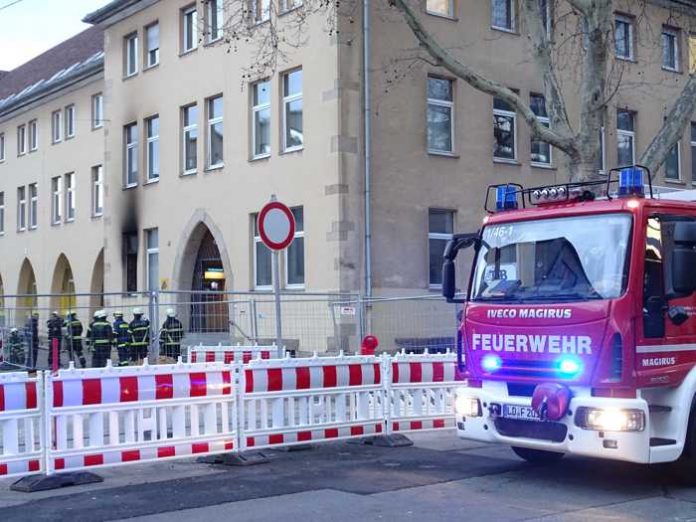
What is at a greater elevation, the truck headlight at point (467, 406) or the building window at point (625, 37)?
the building window at point (625, 37)

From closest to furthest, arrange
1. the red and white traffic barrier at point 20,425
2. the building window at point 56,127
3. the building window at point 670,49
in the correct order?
1. the red and white traffic barrier at point 20,425
2. the building window at point 670,49
3. the building window at point 56,127

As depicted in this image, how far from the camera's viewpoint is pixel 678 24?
28172 mm

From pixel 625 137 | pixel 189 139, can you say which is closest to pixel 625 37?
pixel 625 137

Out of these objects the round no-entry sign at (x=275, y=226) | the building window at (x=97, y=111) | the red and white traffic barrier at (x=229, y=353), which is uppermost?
the building window at (x=97, y=111)

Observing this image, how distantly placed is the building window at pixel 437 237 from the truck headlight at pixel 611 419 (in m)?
14.3

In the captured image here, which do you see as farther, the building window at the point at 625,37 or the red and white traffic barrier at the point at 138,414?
the building window at the point at 625,37

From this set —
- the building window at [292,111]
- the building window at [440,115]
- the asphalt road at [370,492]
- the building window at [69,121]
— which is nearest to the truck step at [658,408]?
the asphalt road at [370,492]

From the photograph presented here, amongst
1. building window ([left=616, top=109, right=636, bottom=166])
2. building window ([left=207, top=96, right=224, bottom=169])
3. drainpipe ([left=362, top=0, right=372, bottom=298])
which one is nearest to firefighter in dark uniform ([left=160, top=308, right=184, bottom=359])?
Answer: drainpipe ([left=362, top=0, right=372, bottom=298])

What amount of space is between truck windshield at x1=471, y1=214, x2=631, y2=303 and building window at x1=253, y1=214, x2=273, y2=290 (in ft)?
47.0

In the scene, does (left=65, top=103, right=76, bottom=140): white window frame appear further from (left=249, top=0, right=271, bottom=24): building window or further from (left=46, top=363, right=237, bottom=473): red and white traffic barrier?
(left=46, top=363, right=237, bottom=473): red and white traffic barrier

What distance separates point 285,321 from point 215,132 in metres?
6.51

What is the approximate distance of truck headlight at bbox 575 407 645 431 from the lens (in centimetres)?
834

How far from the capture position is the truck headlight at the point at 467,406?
9.52 metres

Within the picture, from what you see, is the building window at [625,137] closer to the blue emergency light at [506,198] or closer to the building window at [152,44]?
the building window at [152,44]
